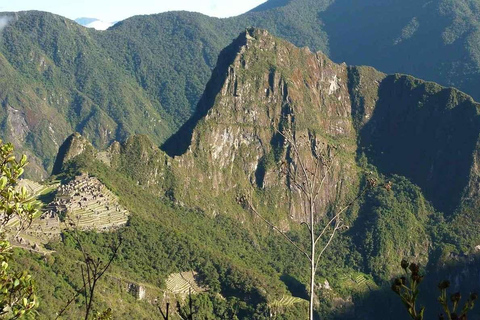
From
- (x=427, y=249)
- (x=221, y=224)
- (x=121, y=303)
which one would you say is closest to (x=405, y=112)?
(x=427, y=249)

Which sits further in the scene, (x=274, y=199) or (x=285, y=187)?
(x=285, y=187)

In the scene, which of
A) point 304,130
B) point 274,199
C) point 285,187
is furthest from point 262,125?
point 274,199

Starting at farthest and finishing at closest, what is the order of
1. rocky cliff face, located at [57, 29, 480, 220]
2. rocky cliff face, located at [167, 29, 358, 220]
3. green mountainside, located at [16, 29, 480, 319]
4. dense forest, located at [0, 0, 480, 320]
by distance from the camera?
rocky cliff face, located at [167, 29, 358, 220]
rocky cliff face, located at [57, 29, 480, 220]
green mountainside, located at [16, 29, 480, 319]
dense forest, located at [0, 0, 480, 320]

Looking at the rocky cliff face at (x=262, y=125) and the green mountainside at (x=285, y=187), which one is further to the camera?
the rocky cliff face at (x=262, y=125)

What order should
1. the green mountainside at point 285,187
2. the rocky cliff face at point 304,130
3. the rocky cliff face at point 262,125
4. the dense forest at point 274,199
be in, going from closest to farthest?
the dense forest at point 274,199, the green mountainside at point 285,187, the rocky cliff face at point 304,130, the rocky cliff face at point 262,125

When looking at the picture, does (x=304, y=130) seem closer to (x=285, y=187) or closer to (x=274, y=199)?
(x=285, y=187)

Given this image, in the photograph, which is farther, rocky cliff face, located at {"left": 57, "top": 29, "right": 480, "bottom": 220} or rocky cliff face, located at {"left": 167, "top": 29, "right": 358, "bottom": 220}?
rocky cliff face, located at {"left": 167, "top": 29, "right": 358, "bottom": 220}

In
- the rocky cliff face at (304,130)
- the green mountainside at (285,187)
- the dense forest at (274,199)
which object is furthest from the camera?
the rocky cliff face at (304,130)

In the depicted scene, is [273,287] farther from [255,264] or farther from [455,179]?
[455,179]
